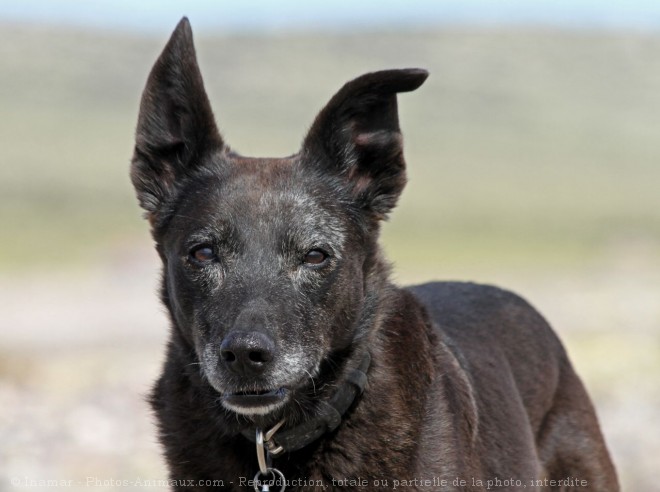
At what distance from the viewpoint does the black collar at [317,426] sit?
520 cm

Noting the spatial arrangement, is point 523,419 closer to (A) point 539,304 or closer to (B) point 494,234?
(A) point 539,304

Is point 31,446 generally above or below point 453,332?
below

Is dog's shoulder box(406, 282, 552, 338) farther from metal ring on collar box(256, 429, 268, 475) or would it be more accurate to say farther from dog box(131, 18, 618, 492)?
metal ring on collar box(256, 429, 268, 475)

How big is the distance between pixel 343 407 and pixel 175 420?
0.83 metres

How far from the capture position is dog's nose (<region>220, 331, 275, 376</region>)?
4.75m

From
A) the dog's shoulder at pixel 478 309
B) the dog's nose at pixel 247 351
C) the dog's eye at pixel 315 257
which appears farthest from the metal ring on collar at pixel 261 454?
the dog's shoulder at pixel 478 309

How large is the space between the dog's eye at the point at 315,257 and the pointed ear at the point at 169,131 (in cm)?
88

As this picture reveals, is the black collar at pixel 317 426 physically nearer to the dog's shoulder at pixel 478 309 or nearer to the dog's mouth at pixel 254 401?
the dog's mouth at pixel 254 401

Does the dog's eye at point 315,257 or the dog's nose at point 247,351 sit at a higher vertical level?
the dog's eye at point 315,257

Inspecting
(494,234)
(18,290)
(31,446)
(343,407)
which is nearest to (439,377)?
(343,407)

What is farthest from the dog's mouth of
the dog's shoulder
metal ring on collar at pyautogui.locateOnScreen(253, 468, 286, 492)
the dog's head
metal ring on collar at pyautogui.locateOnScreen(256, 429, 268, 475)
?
the dog's shoulder

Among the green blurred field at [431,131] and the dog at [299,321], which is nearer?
the dog at [299,321]

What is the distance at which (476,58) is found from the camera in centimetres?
12756

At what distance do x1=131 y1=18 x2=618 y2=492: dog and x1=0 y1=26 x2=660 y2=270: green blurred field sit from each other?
2831cm
